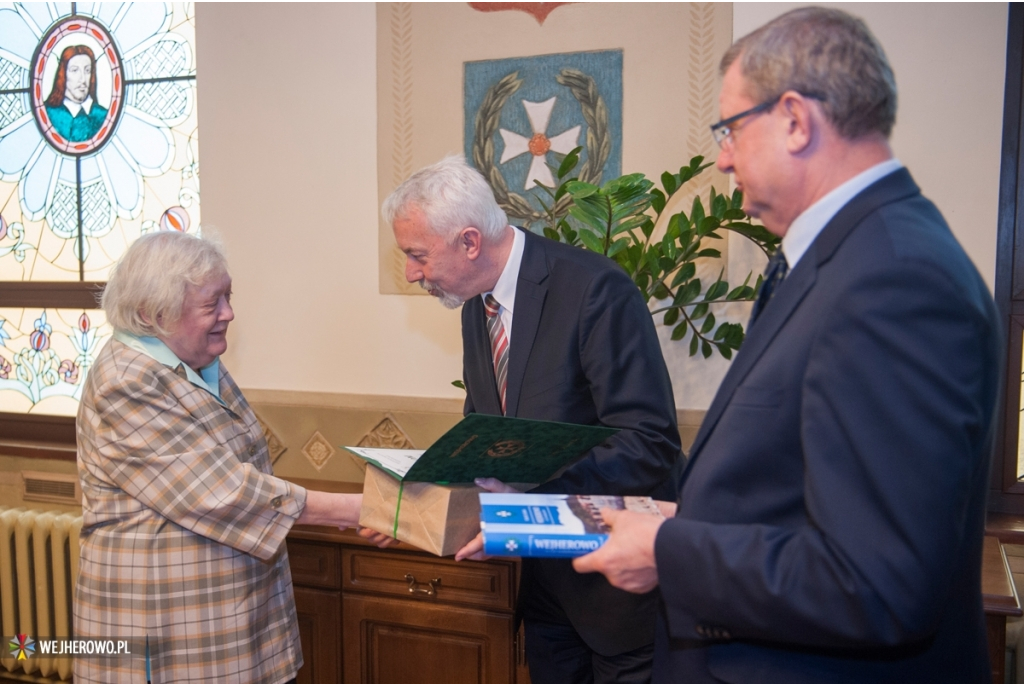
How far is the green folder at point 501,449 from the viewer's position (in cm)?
150

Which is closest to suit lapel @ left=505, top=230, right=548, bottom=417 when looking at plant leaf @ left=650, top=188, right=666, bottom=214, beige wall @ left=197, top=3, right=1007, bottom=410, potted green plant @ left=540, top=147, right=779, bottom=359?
potted green plant @ left=540, top=147, right=779, bottom=359

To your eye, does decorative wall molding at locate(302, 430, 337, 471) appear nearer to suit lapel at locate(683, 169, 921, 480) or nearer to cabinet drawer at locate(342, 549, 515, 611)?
cabinet drawer at locate(342, 549, 515, 611)

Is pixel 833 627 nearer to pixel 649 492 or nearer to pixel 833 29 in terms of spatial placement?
pixel 833 29

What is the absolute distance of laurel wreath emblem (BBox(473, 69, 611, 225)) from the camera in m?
3.24

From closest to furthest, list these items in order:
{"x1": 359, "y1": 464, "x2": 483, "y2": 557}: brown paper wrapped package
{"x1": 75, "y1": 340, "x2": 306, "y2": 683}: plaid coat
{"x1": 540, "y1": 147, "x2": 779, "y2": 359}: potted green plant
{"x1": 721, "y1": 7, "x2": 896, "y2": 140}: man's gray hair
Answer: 1. {"x1": 721, "y1": 7, "x2": 896, "y2": 140}: man's gray hair
2. {"x1": 359, "y1": 464, "x2": 483, "y2": 557}: brown paper wrapped package
3. {"x1": 75, "y1": 340, "x2": 306, "y2": 683}: plaid coat
4. {"x1": 540, "y1": 147, "x2": 779, "y2": 359}: potted green plant

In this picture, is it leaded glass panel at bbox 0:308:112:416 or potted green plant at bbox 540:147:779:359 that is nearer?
potted green plant at bbox 540:147:779:359

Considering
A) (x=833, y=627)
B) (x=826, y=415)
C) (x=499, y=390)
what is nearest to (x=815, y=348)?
(x=826, y=415)

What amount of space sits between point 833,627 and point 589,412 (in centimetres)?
107

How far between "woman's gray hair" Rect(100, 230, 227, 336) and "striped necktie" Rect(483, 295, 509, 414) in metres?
0.77

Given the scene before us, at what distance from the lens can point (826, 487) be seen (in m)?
1.01

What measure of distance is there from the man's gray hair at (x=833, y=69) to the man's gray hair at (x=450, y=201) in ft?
3.65

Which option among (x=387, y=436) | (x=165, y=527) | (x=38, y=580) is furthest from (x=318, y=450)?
(x=165, y=527)

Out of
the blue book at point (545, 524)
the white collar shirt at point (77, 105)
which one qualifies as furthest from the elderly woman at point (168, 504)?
the white collar shirt at point (77, 105)

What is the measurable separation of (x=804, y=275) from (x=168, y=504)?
1.64 metres
